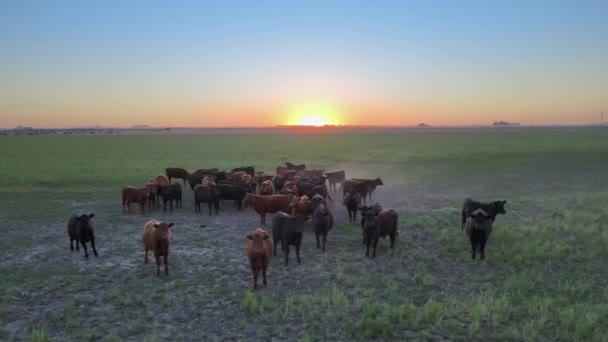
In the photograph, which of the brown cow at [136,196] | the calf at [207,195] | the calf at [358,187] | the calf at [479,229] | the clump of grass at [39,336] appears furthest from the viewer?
the calf at [358,187]

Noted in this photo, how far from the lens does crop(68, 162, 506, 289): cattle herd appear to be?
9258 millimetres

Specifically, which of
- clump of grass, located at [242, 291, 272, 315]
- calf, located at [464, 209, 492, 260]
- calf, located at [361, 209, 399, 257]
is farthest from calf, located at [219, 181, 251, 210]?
calf, located at [464, 209, 492, 260]

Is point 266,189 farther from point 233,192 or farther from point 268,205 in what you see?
point 268,205

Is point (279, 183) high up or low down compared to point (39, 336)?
up

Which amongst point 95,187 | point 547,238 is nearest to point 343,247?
point 547,238

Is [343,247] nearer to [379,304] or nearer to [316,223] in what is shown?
[316,223]

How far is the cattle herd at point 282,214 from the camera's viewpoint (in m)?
9.26

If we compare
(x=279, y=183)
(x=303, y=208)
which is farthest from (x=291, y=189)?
(x=303, y=208)

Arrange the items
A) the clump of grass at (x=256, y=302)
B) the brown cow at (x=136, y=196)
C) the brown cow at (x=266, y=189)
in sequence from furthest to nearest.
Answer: the brown cow at (x=266, y=189)
the brown cow at (x=136, y=196)
the clump of grass at (x=256, y=302)

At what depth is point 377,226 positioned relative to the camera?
10.7 metres

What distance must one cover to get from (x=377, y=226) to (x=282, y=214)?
2.30 metres

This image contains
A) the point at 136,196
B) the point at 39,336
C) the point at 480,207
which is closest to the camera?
the point at 39,336

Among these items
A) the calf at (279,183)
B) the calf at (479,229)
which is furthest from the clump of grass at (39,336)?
the calf at (279,183)

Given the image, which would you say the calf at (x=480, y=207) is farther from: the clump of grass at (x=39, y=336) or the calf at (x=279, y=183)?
the clump of grass at (x=39, y=336)
